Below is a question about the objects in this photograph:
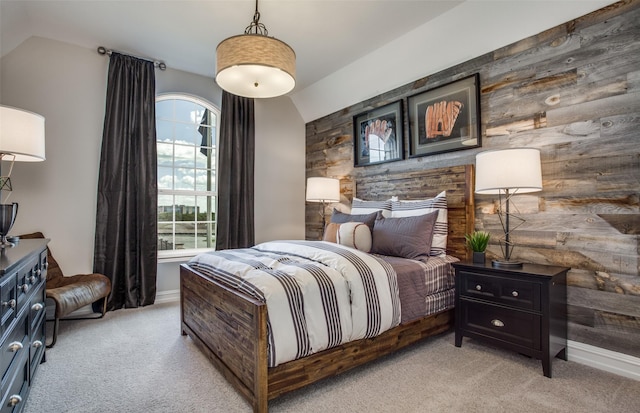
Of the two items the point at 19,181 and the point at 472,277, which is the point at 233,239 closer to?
the point at 19,181

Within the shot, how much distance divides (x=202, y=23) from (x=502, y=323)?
3.47 metres

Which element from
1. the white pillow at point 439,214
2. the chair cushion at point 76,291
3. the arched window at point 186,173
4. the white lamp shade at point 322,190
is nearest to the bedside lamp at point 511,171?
the white pillow at point 439,214

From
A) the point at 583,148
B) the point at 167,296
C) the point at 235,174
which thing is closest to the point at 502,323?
the point at 583,148

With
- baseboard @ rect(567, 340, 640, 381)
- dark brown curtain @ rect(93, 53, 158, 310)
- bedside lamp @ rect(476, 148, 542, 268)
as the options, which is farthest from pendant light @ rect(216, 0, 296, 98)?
baseboard @ rect(567, 340, 640, 381)

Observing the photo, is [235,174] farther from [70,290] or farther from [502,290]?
[502,290]

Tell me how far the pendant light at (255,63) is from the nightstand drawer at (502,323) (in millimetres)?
2103

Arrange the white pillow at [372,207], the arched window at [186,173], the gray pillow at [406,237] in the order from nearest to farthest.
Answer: the gray pillow at [406,237] → the white pillow at [372,207] → the arched window at [186,173]

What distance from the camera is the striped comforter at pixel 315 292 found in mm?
1673

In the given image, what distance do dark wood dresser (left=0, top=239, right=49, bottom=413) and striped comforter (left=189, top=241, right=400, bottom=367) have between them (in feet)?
3.14

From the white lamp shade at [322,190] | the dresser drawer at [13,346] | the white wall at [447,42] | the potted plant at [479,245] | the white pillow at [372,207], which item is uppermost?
the white wall at [447,42]

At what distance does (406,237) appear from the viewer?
8.82 feet

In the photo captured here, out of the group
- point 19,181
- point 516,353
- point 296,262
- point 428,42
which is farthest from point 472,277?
point 19,181

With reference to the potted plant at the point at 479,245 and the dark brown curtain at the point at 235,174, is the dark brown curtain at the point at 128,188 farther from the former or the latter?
the potted plant at the point at 479,245

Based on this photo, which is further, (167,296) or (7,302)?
(167,296)
